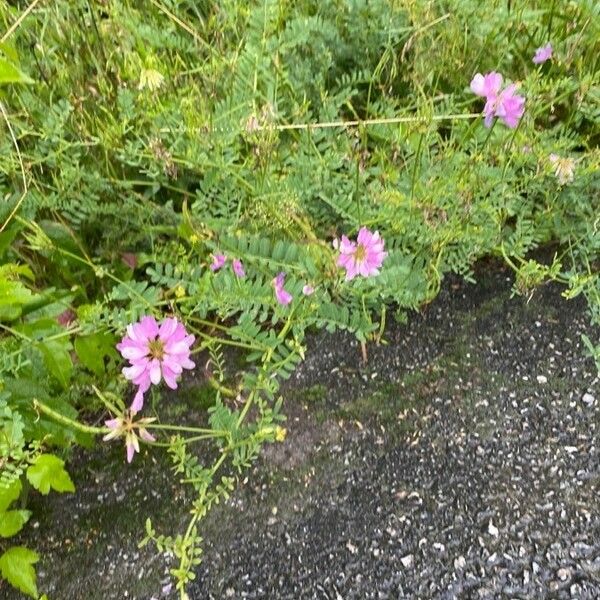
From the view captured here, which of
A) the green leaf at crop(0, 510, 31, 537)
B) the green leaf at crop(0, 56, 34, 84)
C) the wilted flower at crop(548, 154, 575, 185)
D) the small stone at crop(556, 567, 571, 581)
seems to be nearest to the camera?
the green leaf at crop(0, 56, 34, 84)

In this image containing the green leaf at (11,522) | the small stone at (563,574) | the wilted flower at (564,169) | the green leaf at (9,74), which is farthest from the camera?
the wilted flower at (564,169)

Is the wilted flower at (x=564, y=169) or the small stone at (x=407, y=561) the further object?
the wilted flower at (x=564, y=169)

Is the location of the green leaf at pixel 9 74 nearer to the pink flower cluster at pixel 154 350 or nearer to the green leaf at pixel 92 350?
the pink flower cluster at pixel 154 350

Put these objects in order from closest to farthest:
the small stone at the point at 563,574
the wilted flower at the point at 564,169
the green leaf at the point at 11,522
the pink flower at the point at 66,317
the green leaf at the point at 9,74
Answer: the green leaf at the point at 9,74 < the small stone at the point at 563,574 < the green leaf at the point at 11,522 < the wilted flower at the point at 564,169 < the pink flower at the point at 66,317

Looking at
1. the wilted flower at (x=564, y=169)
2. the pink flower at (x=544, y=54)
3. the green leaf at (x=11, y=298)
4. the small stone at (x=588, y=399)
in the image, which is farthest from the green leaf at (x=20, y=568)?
the pink flower at (x=544, y=54)

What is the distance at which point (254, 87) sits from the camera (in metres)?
1.14

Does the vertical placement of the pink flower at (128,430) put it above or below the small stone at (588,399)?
above

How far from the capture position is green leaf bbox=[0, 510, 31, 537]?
99cm

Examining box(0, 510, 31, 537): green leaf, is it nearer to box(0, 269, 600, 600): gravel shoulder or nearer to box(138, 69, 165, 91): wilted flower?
box(0, 269, 600, 600): gravel shoulder

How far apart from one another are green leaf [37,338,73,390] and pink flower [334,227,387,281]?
424 mm

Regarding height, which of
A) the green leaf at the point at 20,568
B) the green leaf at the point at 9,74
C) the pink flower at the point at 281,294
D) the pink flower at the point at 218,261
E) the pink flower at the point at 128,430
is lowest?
the green leaf at the point at 20,568

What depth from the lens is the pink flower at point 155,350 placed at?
899mm

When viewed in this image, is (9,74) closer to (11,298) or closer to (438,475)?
(11,298)

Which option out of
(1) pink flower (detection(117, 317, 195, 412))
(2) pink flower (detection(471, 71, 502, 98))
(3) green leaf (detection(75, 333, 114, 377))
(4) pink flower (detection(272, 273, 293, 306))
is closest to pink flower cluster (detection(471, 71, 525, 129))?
(2) pink flower (detection(471, 71, 502, 98))
